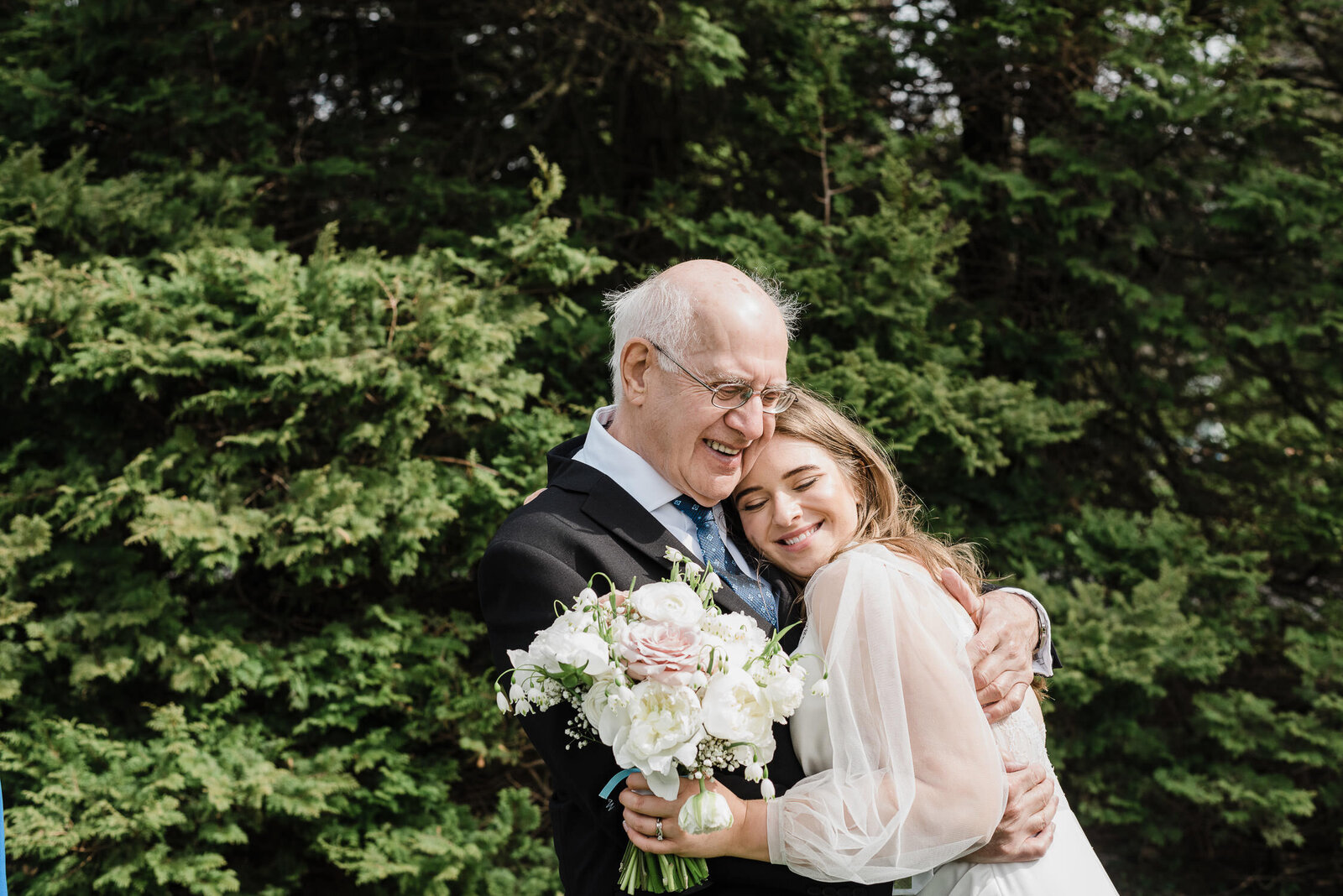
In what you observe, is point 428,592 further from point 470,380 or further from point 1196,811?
point 1196,811

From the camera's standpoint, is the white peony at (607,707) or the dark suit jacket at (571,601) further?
the dark suit jacket at (571,601)

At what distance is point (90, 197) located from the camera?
5.19 m

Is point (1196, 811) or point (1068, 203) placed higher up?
point (1068, 203)

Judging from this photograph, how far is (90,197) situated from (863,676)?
192 inches

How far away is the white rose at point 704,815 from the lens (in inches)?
77.7

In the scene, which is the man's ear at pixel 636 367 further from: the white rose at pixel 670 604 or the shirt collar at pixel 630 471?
the white rose at pixel 670 604

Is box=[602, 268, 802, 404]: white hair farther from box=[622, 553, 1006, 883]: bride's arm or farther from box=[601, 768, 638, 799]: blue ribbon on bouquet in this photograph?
box=[601, 768, 638, 799]: blue ribbon on bouquet

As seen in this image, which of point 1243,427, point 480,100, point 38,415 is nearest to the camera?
point 38,415

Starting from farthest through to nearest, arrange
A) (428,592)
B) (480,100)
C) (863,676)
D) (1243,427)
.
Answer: (480,100) → (1243,427) → (428,592) → (863,676)

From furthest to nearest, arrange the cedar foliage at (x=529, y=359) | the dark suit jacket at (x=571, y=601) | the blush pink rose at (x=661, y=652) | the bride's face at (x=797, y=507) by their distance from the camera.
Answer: the cedar foliage at (x=529, y=359) → the bride's face at (x=797, y=507) → the dark suit jacket at (x=571, y=601) → the blush pink rose at (x=661, y=652)

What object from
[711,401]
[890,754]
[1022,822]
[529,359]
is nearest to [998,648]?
[1022,822]

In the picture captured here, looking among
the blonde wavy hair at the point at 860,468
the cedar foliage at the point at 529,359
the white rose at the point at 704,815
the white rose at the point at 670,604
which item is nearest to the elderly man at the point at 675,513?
the blonde wavy hair at the point at 860,468

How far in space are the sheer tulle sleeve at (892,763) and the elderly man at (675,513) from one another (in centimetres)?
16

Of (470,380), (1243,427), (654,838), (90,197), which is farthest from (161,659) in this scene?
(1243,427)
